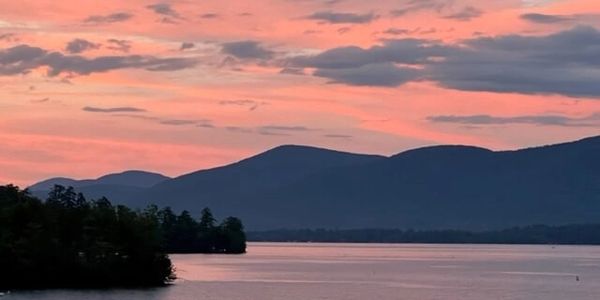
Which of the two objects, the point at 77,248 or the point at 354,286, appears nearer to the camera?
the point at 77,248

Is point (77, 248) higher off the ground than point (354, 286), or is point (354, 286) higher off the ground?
point (77, 248)

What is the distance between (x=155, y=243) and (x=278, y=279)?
95.0ft

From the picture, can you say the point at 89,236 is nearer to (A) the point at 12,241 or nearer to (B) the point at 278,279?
(A) the point at 12,241

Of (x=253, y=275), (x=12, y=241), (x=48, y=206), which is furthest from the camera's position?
(x=253, y=275)

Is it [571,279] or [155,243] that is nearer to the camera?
[155,243]

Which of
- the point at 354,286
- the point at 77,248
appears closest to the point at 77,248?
the point at 77,248

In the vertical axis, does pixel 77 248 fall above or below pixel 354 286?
above

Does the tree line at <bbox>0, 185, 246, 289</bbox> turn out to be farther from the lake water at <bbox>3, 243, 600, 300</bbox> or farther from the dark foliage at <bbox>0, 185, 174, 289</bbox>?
the lake water at <bbox>3, 243, 600, 300</bbox>

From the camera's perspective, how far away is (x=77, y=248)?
10912cm

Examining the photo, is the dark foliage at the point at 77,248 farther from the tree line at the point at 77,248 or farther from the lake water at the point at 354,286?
the lake water at the point at 354,286

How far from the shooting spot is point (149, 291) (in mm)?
107625

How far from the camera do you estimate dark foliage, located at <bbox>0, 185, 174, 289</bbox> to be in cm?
10675

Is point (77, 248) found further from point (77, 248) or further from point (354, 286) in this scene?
point (354, 286)

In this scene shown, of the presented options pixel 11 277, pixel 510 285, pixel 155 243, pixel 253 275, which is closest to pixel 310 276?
pixel 253 275
